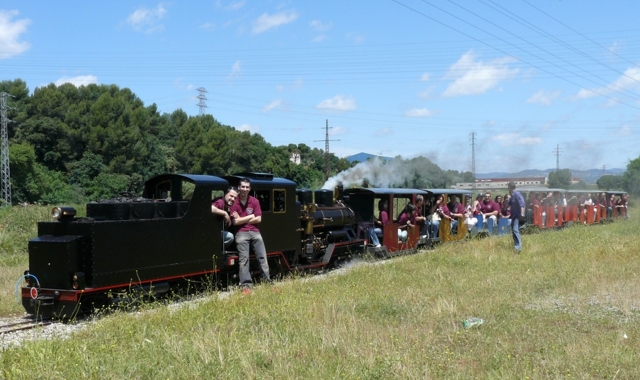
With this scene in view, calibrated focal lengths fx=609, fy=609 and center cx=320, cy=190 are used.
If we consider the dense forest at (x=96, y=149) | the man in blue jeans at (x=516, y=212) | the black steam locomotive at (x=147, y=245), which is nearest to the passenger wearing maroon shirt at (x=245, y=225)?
the black steam locomotive at (x=147, y=245)

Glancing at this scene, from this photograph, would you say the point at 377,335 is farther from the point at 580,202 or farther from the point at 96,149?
the point at 96,149

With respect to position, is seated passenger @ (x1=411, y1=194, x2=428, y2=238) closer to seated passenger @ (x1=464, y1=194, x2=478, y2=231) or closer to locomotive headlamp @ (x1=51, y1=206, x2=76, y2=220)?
seated passenger @ (x1=464, y1=194, x2=478, y2=231)

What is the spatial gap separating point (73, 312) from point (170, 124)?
69005mm

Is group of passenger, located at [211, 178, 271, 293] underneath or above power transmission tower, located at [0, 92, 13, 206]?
underneath

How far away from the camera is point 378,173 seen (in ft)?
78.4

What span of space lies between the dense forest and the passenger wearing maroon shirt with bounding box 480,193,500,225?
24448 mm

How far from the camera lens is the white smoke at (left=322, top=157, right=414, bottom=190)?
2205 centimetres

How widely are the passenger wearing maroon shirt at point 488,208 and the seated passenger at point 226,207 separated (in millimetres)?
13357

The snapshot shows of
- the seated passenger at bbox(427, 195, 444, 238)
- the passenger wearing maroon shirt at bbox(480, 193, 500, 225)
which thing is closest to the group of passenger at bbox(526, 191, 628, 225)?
the passenger wearing maroon shirt at bbox(480, 193, 500, 225)

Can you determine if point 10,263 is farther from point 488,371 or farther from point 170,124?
point 170,124

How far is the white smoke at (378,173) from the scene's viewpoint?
22048mm

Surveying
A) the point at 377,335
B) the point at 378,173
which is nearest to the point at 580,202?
the point at 378,173

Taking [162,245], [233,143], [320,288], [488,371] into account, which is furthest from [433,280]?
[233,143]

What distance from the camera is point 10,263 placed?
1555cm
